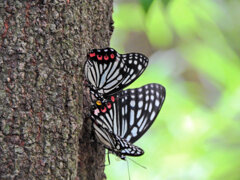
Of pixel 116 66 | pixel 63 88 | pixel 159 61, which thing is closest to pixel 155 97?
pixel 116 66

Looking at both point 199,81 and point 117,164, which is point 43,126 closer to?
point 117,164

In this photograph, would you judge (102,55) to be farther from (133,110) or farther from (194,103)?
(194,103)

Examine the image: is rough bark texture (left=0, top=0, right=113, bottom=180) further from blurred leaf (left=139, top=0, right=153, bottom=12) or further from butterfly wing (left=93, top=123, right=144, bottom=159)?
blurred leaf (left=139, top=0, right=153, bottom=12)

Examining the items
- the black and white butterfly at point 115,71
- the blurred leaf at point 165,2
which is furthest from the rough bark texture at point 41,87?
the blurred leaf at point 165,2

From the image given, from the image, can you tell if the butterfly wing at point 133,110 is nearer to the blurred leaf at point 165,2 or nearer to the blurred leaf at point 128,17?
the blurred leaf at point 165,2

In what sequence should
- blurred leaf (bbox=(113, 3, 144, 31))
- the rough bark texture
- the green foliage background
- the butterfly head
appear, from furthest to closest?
blurred leaf (bbox=(113, 3, 144, 31))
the green foliage background
the butterfly head
the rough bark texture

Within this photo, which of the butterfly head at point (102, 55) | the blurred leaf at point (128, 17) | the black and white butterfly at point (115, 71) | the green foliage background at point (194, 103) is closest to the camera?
the butterfly head at point (102, 55)

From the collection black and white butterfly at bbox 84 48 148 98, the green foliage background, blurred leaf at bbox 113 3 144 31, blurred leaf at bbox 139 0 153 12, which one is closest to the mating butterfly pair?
black and white butterfly at bbox 84 48 148 98
